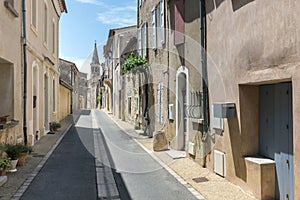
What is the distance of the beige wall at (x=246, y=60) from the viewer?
4.19m

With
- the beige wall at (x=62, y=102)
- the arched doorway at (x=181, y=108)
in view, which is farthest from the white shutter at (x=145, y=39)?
the beige wall at (x=62, y=102)

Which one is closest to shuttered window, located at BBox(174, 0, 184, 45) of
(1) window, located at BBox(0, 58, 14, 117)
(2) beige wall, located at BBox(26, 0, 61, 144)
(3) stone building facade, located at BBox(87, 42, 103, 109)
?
(2) beige wall, located at BBox(26, 0, 61, 144)

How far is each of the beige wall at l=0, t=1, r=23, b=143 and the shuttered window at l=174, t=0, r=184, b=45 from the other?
15.4 ft

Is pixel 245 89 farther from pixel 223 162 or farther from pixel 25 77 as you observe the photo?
pixel 25 77

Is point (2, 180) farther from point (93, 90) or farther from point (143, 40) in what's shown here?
point (93, 90)

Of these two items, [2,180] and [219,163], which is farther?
[219,163]

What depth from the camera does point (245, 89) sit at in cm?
567

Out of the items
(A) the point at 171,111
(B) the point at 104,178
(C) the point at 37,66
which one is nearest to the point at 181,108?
(A) the point at 171,111

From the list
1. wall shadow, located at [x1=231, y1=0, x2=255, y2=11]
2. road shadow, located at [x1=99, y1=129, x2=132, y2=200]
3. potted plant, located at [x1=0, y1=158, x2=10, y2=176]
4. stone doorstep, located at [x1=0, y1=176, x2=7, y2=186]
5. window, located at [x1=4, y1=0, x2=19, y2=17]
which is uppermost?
window, located at [x1=4, y1=0, x2=19, y2=17]

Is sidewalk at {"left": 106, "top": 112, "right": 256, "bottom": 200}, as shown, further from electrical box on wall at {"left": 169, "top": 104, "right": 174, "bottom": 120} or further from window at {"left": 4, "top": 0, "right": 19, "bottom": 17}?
window at {"left": 4, "top": 0, "right": 19, "bottom": 17}

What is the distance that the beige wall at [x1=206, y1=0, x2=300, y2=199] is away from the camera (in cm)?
419

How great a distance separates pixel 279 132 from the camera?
5012 mm

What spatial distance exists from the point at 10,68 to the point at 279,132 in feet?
22.1

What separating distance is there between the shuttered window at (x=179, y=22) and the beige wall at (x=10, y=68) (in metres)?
4.70
